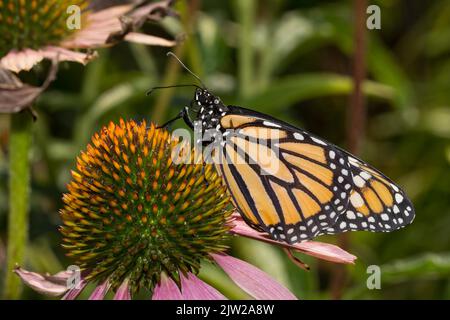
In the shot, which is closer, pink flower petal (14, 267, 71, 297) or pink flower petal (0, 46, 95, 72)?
pink flower petal (14, 267, 71, 297)

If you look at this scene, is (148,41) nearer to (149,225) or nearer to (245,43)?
(149,225)

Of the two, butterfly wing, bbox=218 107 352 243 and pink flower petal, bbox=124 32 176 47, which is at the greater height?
pink flower petal, bbox=124 32 176 47

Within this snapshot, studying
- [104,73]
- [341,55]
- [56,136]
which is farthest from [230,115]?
[341,55]

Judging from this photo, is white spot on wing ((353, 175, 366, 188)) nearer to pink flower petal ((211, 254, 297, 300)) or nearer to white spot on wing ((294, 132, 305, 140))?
white spot on wing ((294, 132, 305, 140))

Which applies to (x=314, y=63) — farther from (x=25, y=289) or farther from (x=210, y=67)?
(x=25, y=289)

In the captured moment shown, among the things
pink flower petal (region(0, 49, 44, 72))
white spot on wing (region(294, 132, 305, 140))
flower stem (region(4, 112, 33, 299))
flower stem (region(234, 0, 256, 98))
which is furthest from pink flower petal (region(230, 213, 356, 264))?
flower stem (region(234, 0, 256, 98))

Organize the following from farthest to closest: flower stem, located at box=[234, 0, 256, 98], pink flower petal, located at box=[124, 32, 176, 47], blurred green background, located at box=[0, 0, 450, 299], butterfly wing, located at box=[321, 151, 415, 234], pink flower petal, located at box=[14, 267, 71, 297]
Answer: flower stem, located at box=[234, 0, 256, 98] → blurred green background, located at box=[0, 0, 450, 299] → pink flower petal, located at box=[124, 32, 176, 47] → butterfly wing, located at box=[321, 151, 415, 234] → pink flower petal, located at box=[14, 267, 71, 297]
